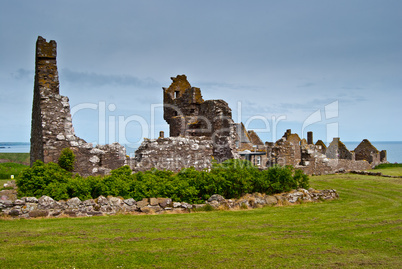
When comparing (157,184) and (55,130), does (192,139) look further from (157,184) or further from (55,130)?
(55,130)

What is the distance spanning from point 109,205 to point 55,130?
5164 millimetres

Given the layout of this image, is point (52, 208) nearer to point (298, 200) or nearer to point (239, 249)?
point (239, 249)

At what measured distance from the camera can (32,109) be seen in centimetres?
1711

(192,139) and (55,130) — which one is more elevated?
(55,130)

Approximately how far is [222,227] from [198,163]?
7.93 meters

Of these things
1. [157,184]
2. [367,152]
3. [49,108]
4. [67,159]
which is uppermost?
[49,108]

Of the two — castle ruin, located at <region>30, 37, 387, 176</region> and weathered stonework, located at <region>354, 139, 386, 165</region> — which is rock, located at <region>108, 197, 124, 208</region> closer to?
castle ruin, located at <region>30, 37, 387, 176</region>

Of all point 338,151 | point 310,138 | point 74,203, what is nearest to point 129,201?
point 74,203

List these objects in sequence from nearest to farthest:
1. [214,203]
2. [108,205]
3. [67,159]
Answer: [108,205], [214,203], [67,159]

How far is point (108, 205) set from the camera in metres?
10.3

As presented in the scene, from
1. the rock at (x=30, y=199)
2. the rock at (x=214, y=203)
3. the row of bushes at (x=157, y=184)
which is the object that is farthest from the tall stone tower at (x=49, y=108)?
the rock at (x=214, y=203)

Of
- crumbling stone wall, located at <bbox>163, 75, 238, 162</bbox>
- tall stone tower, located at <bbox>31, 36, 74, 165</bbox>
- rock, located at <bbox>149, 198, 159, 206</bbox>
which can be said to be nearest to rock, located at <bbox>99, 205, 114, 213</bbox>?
rock, located at <bbox>149, 198, 159, 206</bbox>

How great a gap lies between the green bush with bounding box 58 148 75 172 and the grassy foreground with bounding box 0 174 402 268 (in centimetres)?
436

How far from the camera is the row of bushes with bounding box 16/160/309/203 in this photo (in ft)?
34.8
